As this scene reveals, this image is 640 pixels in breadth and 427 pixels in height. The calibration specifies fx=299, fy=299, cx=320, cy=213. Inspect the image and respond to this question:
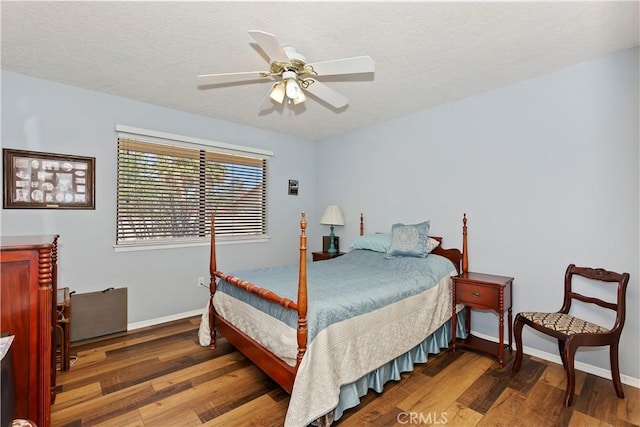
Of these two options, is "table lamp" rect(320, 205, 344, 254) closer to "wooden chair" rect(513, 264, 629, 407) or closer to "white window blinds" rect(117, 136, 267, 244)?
"white window blinds" rect(117, 136, 267, 244)

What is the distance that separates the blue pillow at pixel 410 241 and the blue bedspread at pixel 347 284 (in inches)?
2.6

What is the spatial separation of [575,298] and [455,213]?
1.22 metres

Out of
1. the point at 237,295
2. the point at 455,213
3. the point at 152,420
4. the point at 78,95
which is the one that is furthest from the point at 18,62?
the point at 455,213

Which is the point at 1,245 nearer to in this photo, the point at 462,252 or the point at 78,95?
the point at 78,95

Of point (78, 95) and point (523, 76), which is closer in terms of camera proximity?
point (523, 76)

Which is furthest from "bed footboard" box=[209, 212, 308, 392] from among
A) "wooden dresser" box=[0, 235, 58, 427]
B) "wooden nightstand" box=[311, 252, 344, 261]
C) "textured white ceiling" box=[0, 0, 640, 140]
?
"wooden nightstand" box=[311, 252, 344, 261]

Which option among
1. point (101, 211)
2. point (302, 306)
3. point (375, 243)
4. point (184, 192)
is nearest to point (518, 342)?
point (375, 243)

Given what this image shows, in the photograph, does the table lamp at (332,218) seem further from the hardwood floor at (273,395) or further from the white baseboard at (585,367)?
the white baseboard at (585,367)

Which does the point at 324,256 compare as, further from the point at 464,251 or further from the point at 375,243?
the point at 464,251

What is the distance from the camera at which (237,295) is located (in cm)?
244

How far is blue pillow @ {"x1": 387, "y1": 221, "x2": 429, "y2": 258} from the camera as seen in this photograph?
3.02 metres

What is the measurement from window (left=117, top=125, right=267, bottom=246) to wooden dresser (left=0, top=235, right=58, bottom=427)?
195 cm

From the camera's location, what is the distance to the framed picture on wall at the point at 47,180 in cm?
263

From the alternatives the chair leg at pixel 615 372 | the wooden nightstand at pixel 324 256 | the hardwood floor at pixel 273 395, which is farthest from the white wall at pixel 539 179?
the wooden nightstand at pixel 324 256
